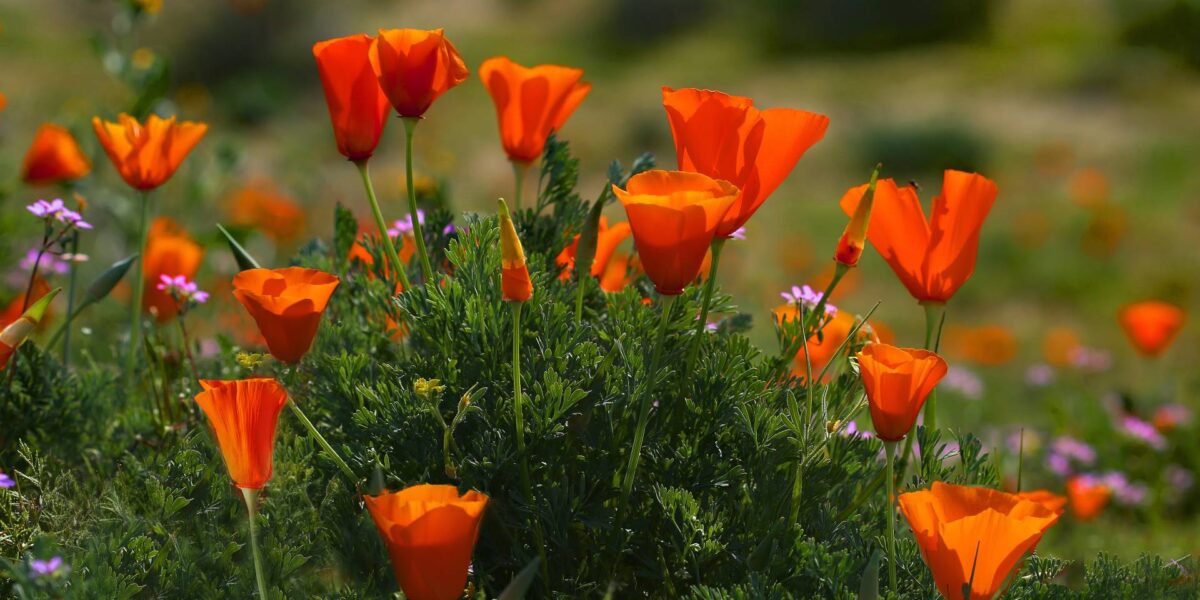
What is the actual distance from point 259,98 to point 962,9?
813cm

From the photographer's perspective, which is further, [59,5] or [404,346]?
[59,5]

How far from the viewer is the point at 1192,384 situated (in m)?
3.84

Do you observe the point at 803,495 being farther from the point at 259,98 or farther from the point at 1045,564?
the point at 259,98

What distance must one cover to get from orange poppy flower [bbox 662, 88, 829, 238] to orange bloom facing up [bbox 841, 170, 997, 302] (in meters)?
0.12

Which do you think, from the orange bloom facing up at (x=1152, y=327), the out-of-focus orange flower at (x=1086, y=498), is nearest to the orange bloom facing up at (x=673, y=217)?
the out-of-focus orange flower at (x=1086, y=498)

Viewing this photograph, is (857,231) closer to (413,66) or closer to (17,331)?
(413,66)

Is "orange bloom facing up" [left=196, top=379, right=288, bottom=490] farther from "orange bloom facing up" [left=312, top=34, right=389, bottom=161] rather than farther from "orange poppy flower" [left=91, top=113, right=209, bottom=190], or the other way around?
"orange poppy flower" [left=91, top=113, right=209, bottom=190]

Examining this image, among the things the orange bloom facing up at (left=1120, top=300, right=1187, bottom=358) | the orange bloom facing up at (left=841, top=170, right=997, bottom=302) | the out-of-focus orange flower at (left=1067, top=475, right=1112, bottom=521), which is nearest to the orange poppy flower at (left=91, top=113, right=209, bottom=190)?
the orange bloom facing up at (left=841, top=170, right=997, bottom=302)

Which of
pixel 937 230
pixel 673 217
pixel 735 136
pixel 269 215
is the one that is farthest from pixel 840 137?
pixel 673 217

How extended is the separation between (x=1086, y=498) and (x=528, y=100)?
1.64 meters

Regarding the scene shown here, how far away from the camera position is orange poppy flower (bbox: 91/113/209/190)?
1.68m

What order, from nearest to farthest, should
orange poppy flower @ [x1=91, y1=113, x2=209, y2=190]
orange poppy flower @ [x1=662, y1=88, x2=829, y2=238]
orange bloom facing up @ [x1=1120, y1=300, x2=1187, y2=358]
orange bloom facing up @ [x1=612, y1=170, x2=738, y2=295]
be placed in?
orange bloom facing up @ [x1=612, y1=170, x2=738, y2=295]
orange poppy flower @ [x1=662, y1=88, x2=829, y2=238]
orange poppy flower @ [x1=91, y1=113, x2=209, y2=190]
orange bloom facing up @ [x1=1120, y1=300, x2=1187, y2=358]

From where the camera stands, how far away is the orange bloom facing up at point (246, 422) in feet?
3.75

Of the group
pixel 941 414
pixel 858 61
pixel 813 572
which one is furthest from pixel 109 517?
pixel 858 61
